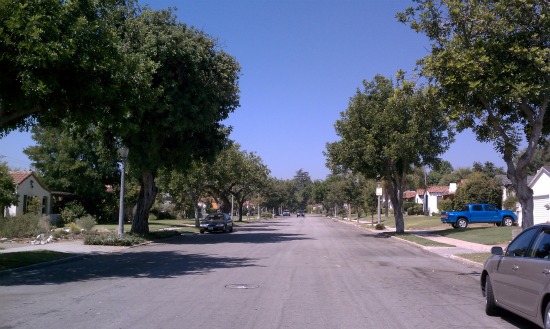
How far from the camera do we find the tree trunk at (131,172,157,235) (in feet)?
101

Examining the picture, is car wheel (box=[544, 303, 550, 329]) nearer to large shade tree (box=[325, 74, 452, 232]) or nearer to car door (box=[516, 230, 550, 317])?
car door (box=[516, 230, 550, 317])

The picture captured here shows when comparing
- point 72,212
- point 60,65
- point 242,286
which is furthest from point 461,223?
point 60,65

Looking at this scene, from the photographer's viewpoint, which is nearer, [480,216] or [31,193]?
[480,216]

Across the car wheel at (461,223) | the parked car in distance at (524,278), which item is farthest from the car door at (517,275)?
the car wheel at (461,223)

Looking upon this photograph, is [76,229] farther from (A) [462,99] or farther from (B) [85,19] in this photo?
(A) [462,99]

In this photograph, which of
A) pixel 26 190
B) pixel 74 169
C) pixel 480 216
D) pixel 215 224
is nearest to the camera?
pixel 480 216

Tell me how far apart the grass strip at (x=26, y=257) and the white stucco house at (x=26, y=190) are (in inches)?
914

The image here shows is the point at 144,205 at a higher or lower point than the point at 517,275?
higher

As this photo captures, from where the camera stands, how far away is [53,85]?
45.6 ft

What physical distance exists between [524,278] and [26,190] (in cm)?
4168

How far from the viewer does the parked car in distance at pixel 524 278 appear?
7180 millimetres

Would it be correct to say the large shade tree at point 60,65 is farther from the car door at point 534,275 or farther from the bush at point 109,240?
the car door at point 534,275

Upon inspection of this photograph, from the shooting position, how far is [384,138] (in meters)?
33.2

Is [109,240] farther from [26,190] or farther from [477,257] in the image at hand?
[26,190]
